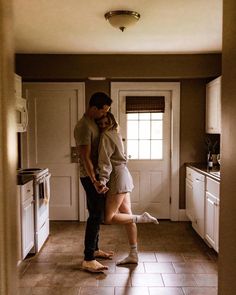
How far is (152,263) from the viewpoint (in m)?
3.35

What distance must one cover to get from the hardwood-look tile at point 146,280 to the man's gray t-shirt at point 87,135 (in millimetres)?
1053

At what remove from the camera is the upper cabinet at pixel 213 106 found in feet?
13.8

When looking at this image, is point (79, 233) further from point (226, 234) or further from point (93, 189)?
point (226, 234)

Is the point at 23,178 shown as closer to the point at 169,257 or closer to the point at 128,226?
the point at 128,226

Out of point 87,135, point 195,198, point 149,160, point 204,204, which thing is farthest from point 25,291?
point 149,160

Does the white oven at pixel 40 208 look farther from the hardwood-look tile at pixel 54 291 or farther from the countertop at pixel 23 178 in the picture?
the hardwood-look tile at pixel 54 291

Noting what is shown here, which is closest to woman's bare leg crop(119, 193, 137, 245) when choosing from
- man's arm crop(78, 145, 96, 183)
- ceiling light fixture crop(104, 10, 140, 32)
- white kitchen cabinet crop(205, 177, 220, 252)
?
man's arm crop(78, 145, 96, 183)

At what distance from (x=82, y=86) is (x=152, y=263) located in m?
2.77

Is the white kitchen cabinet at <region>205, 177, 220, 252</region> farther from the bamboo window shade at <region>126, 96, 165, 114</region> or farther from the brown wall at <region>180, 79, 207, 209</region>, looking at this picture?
the bamboo window shade at <region>126, 96, 165, 114</region>

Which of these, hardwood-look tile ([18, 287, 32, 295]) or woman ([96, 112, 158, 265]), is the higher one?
woman ([96, 112, 158, 265])

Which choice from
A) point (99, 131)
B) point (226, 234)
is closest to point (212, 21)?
point (99, 131)

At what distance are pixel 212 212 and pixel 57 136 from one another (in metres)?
2.58

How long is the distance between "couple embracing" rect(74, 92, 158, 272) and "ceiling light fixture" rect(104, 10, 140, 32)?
651 mm

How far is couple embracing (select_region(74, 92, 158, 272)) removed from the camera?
3.01m
